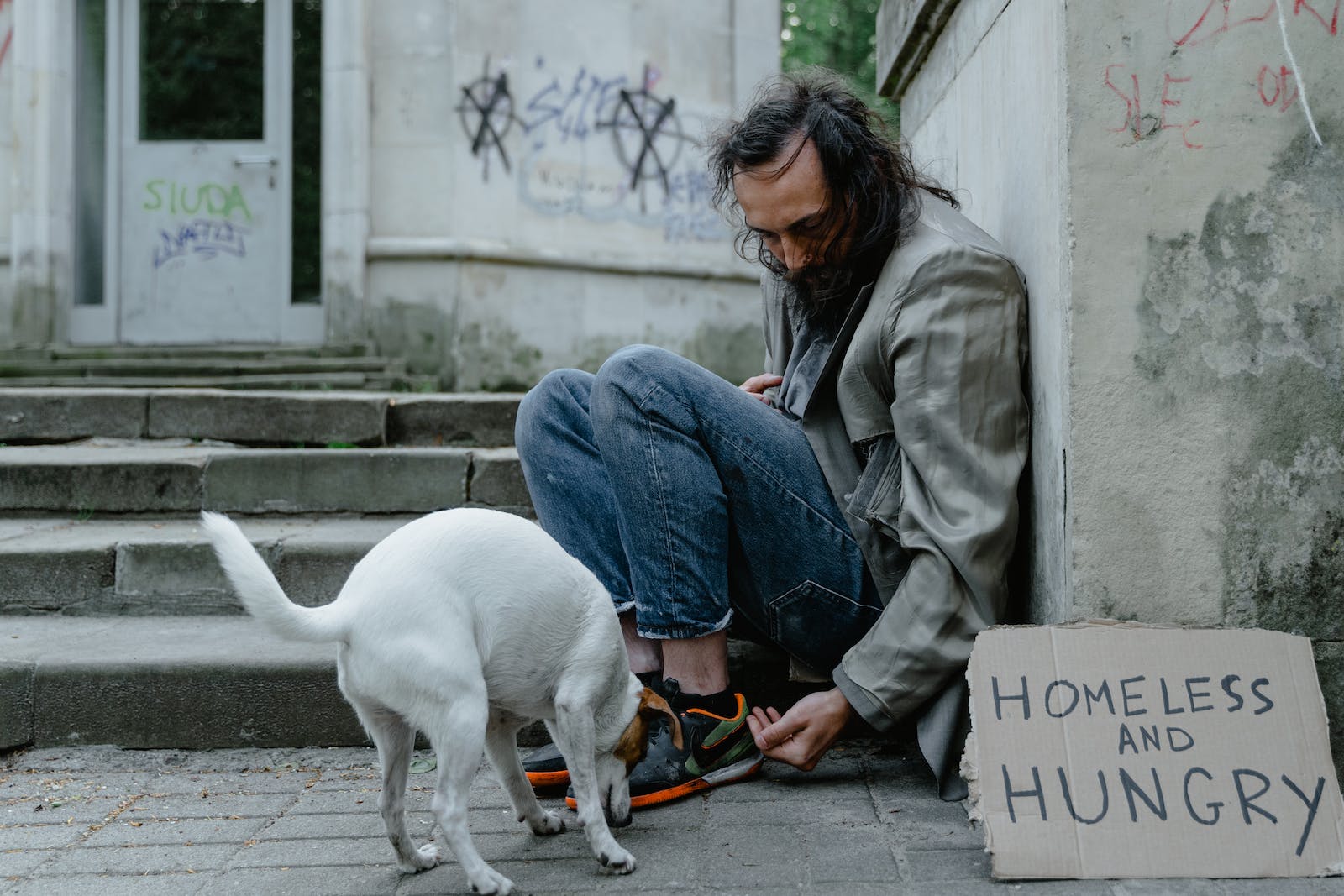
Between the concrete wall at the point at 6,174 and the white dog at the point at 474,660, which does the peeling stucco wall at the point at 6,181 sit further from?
the white dog at the point at 474,660

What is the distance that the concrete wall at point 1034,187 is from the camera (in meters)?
2.22

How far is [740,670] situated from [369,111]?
5.45 meters

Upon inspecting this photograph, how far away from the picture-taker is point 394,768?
6.80 feet

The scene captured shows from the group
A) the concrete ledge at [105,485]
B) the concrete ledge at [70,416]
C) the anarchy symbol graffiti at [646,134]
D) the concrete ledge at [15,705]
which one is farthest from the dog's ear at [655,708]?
the anarchy symbol graffiti at [646,134]

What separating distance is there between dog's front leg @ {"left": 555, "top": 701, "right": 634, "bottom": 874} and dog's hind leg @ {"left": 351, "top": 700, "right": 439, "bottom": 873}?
275 millimetres

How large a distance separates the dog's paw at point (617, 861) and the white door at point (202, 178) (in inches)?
239

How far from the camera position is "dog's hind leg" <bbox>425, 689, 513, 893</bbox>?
1878 millimetres

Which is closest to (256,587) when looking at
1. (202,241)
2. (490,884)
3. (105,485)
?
(490,884)

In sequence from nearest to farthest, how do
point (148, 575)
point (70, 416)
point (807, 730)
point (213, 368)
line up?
point (807, 730) < point (148, 575) < point (70, 416) < point (213, 368)

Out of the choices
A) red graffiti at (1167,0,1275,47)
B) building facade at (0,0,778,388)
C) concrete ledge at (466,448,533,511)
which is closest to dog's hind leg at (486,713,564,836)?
red graffiti at (1167,0,1275,47)

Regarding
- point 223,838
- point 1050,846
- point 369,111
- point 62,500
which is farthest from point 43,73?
point 1050,846

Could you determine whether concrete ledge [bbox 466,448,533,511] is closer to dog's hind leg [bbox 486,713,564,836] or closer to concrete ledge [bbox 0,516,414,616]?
concrete ledge [bbox 0,516,414,616]

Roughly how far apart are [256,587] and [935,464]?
Result: 49.1 inches

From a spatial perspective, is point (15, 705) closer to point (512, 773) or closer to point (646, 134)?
point (512, 773)
